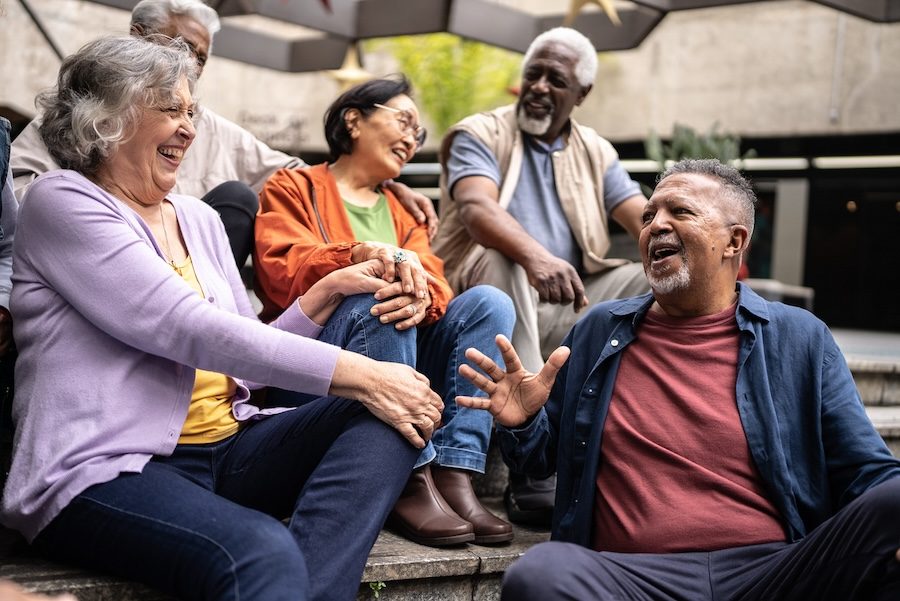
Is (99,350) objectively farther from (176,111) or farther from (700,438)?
(700,438)

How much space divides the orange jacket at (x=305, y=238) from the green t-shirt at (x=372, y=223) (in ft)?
0.09

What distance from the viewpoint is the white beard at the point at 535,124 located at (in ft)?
12.1

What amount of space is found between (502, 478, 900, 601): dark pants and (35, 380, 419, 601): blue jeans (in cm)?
34

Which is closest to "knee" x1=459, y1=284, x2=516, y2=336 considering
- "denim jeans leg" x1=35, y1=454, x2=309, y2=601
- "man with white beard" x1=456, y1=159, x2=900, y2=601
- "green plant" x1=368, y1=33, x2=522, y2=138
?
"man with white beard" x1=456, y1=159, x2=900, y2=601

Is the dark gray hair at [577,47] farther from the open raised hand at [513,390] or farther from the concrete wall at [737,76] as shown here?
the concrete wall at [737,76]

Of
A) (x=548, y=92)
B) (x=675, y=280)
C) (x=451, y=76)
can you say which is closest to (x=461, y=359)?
(x=675, y=280)

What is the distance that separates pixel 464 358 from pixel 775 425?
0.82 meters

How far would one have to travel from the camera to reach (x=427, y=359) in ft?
9.14

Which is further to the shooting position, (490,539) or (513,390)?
(490,539)

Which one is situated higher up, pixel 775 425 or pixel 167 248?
pixel 167 248

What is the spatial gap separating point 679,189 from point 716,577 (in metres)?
0.92

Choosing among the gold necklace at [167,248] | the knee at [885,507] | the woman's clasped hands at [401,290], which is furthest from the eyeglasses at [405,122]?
the knee at [885,507]

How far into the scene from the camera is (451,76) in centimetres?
1480

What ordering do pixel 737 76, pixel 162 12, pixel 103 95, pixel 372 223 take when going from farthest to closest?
pixel 737 76 < pixel 162 12 < pixel 372 223 < pixel 103 95
